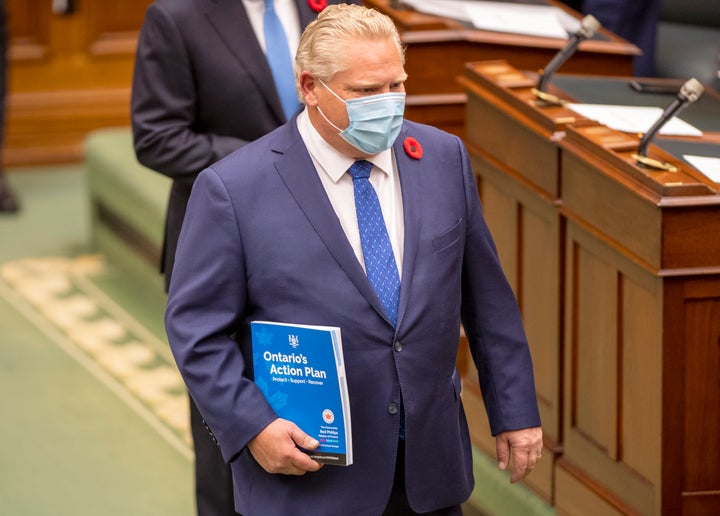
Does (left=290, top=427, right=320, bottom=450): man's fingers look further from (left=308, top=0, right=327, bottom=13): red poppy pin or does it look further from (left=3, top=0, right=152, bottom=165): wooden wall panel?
(left=3, top=0, right=152, bottom=165): wooden wall panel

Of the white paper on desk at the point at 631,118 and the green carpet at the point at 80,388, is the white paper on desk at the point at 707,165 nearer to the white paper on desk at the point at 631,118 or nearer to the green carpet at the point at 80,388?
the white paper on desk at the point at 631,118

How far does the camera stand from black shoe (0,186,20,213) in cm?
677

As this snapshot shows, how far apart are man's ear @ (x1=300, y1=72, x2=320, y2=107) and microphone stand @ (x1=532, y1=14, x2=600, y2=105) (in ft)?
4.00

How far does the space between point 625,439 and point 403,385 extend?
3.07 feet

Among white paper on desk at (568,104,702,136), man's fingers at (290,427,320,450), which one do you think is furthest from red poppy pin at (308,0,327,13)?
man's fingers at (290,427,320,450)

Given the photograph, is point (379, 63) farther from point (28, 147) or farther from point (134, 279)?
point (28, 147)

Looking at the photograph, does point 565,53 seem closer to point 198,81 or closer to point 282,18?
point 282,18

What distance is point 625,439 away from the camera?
10.4 ft

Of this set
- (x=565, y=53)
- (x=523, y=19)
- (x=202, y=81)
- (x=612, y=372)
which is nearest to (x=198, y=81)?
(x=202, y=81)

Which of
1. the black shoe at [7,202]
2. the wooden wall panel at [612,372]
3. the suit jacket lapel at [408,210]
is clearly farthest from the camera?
the black shoe at [7,202]

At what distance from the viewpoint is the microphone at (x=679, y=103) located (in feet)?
9.57

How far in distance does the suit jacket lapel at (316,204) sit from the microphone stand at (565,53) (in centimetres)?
121

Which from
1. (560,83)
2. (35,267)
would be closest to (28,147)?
(35,267)


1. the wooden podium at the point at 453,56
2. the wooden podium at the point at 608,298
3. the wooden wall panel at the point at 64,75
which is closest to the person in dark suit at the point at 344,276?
the wooden podium at the point at 608,298
